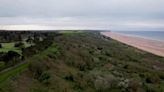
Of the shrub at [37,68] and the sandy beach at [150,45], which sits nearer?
the shrub at [37,68]

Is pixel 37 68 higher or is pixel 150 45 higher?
pixel 37 68

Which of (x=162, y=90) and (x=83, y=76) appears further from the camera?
(x=83, y=76)

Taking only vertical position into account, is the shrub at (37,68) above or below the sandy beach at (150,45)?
above

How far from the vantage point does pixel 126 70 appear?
84.3 ft

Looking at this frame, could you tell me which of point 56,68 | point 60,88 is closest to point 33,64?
point 56,68

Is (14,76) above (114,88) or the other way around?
above

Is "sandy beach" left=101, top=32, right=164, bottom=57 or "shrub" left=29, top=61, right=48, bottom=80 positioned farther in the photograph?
"sandy beach" left=101, top=32, right=164, bottom=57

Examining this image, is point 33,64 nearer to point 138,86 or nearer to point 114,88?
point 114,88

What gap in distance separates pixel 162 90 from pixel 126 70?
6797 millimetres

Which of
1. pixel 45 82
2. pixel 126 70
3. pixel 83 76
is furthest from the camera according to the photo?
pixel 126 70

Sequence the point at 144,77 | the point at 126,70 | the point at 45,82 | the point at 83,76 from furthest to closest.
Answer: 1. the point at 126,70
2. the point at 144,77
3. the point at 83,76
4. the point at 45,82

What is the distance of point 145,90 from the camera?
19047 millimetres

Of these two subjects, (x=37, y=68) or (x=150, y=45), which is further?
(x=150, y=45)

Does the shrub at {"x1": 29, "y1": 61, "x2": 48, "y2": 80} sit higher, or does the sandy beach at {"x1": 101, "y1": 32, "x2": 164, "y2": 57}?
the shrub at {"x1": 29, "y1": 61, "x2": 48, "y2": 80}
